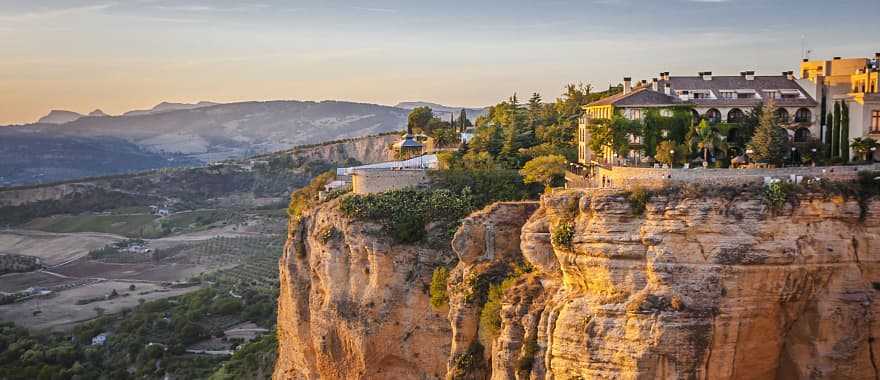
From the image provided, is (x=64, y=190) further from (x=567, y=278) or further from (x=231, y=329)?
(x=567, y=278)

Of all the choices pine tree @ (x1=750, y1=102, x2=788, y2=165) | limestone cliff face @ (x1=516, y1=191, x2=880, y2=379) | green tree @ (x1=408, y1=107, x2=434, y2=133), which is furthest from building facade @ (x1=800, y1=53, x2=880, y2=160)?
green tree @ (x1=408, y1=107, x2=434, y2=133)

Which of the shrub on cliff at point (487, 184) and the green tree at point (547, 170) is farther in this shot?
the shrub on cliff at point (487, 184)

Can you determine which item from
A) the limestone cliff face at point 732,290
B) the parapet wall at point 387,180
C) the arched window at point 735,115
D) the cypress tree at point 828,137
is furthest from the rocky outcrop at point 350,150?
the limestone cliff face at point 732,290

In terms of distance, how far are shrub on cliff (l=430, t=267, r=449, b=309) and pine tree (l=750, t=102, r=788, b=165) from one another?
37.5ft

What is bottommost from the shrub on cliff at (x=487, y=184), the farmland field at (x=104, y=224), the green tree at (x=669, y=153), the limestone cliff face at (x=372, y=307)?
the farmland field at (x=104, y=224)

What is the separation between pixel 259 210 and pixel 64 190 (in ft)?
127

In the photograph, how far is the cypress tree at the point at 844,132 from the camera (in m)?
27.5

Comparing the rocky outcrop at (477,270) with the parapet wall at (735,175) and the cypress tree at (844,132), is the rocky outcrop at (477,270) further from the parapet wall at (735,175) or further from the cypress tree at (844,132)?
the cypress tree at (844,132)

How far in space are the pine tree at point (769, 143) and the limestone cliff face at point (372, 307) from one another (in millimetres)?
11600

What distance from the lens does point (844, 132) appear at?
2770cm

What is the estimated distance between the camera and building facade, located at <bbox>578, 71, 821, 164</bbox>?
1176 inches

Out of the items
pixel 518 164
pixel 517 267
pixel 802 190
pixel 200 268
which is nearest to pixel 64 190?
pixel 200 268

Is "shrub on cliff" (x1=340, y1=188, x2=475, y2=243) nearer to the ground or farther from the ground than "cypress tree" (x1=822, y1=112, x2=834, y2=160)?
nearer to the ground

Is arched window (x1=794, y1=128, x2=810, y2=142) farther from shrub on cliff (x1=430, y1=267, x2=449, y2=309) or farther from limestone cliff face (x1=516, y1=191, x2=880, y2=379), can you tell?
shrub on cliff (x1=430, y1=267, x2=449, y2=309)
